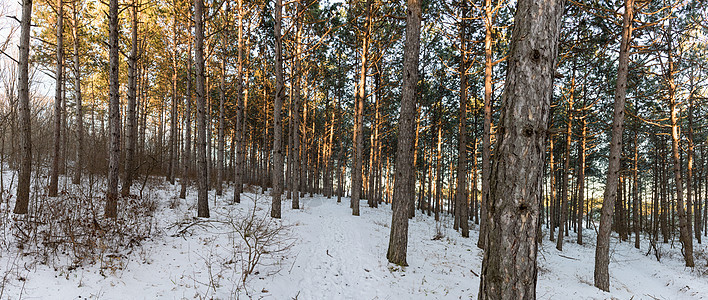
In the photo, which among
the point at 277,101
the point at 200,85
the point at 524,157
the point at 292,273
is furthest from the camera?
the point at 277,101

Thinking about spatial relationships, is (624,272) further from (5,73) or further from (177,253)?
(5,73)

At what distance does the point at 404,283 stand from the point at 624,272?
1120 centimetres

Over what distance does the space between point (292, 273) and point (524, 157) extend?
189 inches

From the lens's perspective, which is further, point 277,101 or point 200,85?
point 277,101

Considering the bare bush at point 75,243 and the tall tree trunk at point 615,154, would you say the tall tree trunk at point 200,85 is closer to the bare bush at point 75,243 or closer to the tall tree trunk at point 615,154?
the bare bush at point 75,243

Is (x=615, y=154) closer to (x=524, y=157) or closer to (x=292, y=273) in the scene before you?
(x=524, y=157)

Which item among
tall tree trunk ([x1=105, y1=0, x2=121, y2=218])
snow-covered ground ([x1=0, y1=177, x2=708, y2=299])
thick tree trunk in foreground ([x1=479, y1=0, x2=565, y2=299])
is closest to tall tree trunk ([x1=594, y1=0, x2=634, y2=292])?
snow-covered ground ([x1=0, y1=177, x2=708, y2=299])

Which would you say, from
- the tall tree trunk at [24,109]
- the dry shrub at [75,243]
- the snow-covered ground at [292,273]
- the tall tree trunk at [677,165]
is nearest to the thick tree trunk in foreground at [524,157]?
the snow-covered ground at [292,273]

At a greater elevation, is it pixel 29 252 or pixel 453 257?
pixel 29 252

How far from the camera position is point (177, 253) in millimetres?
5242

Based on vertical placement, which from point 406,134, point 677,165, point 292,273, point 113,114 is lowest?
point 292,273

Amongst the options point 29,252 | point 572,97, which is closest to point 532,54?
point 29,252

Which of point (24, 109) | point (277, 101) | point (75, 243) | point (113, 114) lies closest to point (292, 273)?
point (75, 243)

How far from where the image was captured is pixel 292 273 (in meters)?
5.36
